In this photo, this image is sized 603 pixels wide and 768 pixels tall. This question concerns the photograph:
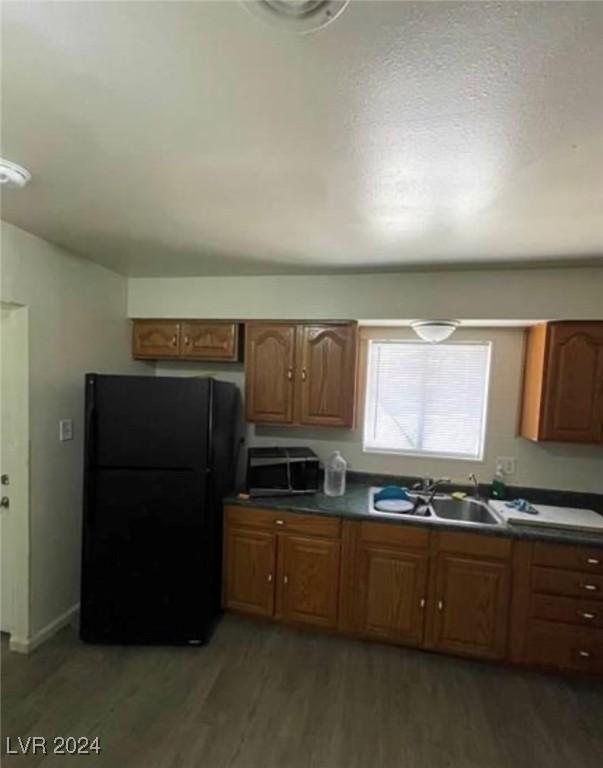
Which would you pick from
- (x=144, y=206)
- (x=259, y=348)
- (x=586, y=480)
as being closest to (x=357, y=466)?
(x=259, y=348)

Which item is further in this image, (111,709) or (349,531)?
(349,531)

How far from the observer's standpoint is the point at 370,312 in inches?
107

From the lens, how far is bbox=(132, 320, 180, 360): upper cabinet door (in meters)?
3.04

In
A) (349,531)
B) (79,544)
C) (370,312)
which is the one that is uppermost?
(370,312)

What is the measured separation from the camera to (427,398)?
9.93ft

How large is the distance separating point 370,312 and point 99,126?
1.87 m

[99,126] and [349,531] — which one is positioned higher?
[99,126]

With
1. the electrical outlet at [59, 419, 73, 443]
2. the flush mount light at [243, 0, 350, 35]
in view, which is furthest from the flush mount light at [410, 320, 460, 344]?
the electrical outlet at [59, 419, 73, 443]

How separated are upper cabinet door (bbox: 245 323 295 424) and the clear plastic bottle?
0.45 metres

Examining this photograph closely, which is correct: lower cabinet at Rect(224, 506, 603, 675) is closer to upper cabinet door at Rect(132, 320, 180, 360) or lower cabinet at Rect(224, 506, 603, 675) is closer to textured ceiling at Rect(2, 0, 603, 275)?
upper cabinet door at Rect(132, 320, 180, 360)

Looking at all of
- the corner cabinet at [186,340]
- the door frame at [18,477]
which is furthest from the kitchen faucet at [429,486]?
the door frame at [18,477]

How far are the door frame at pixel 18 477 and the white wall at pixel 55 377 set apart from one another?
31mm

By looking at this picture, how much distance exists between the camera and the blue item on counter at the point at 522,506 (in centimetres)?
251

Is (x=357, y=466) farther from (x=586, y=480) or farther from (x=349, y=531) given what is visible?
(x=586, y=480)
